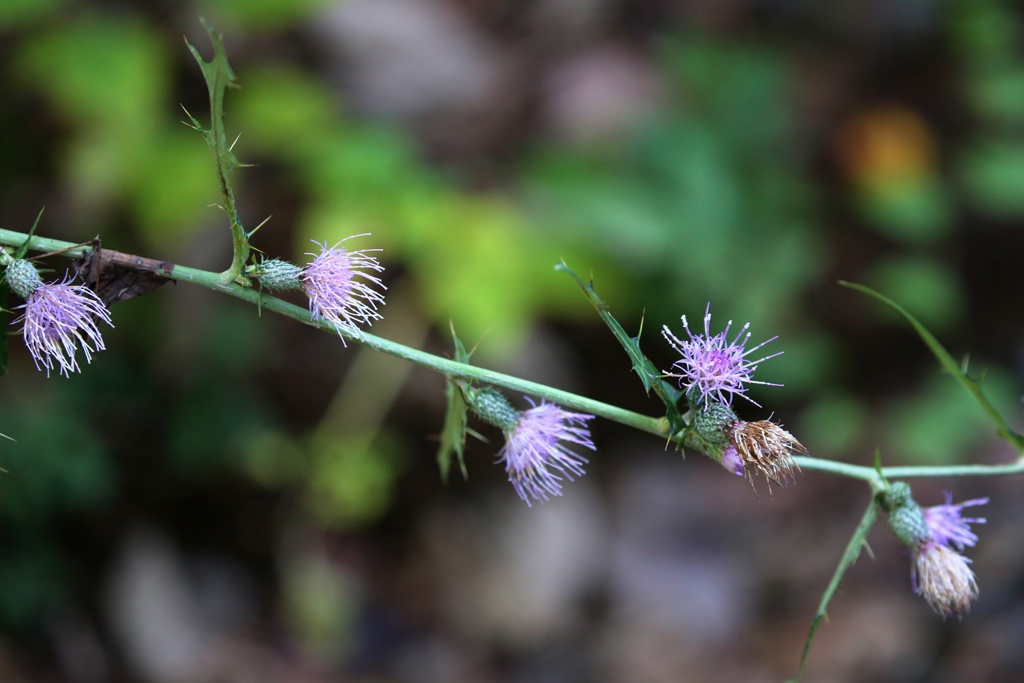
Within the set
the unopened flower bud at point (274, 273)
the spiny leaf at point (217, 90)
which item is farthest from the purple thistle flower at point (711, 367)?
the spiny leaf at point (217, 90)

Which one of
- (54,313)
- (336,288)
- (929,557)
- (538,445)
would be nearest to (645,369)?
(538,445)

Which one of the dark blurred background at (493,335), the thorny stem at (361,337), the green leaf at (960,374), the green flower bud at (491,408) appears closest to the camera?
the thorny stem at (361,337)

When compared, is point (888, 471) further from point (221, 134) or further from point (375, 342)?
point (221, 134)

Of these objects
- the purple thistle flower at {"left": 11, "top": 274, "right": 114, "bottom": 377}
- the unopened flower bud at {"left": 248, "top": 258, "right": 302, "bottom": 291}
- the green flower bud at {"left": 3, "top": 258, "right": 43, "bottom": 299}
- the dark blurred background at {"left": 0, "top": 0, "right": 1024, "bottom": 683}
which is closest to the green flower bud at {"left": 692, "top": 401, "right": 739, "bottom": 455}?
the unopened flower bud at {"left": 248, "top": 258, "right": 302, "bottom": 291}

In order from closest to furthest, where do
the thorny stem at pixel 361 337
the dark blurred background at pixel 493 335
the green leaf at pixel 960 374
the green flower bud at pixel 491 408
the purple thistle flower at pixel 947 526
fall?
1. the thorny stem at pixel 361 337
2. the green leaf at pixel 960 374
3. the green flower bud at pixel 491 408
4. the purple thistle flower at pixel 947 526
5. the dark blurred background at pixel 493 335

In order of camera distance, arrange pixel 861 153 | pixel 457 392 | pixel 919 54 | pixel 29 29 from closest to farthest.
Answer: pixel 457 392 → pixel 29 29 → pixel 861 153 → pixel 919 54

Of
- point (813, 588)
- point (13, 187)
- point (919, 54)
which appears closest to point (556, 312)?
point (813, 588)

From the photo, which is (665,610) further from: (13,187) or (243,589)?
(13,187)

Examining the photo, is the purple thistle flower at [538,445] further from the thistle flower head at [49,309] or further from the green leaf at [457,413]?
the thistle flower head at [49,309]
